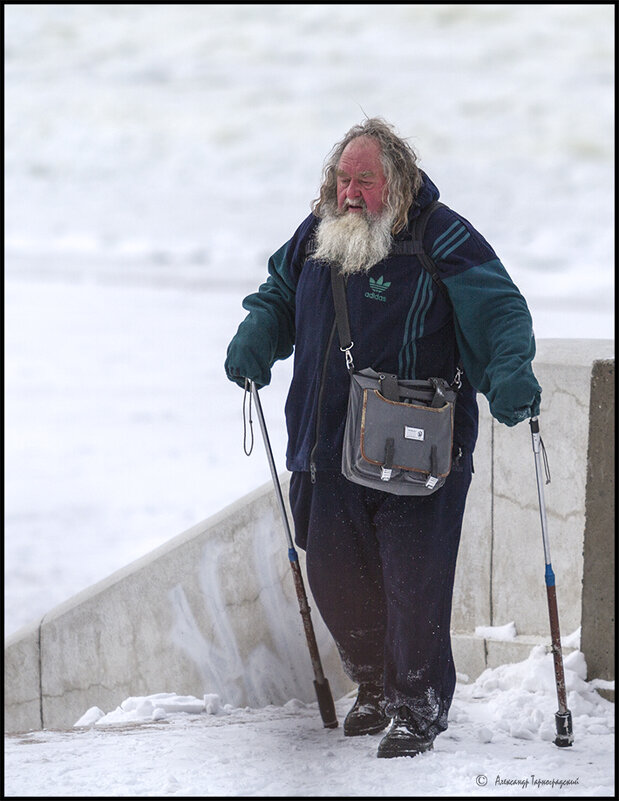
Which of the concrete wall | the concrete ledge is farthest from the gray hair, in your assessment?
the concrete ledge

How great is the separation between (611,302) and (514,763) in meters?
11.1

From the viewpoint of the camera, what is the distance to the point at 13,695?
492 cm

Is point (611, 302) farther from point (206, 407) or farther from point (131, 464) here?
point (131, 464)

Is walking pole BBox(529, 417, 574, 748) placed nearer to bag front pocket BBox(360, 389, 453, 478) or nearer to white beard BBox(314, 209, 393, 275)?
bag front pocket BBox(360, 389, 453, 478)

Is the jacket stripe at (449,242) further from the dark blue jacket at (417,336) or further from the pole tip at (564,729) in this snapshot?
the pole tip at (564,729)

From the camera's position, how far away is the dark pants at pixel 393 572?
3.03 metres

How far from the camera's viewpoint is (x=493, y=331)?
9.57ft

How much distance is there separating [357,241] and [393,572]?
2.93ft

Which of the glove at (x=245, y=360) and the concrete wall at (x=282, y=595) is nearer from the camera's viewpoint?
the glove at (x=245, y=360)

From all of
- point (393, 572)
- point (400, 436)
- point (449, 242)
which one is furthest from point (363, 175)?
point (393, 572)

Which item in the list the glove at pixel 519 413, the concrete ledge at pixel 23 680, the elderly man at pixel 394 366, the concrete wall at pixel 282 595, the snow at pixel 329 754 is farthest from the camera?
the concrete ledge at pixel 23 680

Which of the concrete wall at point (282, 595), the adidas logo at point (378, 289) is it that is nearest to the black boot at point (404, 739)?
the concrete wall at point (282, 595)

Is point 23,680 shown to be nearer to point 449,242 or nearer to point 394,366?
point 394,366

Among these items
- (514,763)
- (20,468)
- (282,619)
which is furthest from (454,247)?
(20,468)
